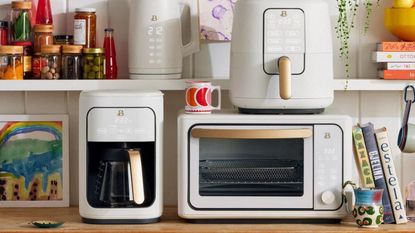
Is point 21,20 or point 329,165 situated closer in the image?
point 329,165

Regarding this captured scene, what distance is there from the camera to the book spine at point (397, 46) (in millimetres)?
2750

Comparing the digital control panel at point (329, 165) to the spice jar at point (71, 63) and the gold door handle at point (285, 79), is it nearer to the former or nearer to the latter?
the gold door handle at point (285, 79)

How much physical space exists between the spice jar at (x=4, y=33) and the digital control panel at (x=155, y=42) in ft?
1.38

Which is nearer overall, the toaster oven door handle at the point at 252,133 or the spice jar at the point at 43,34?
the toaster oven door handle at the point at 252,133

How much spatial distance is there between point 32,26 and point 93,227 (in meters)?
0.67

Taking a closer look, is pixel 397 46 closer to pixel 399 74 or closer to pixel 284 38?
pixel 399 74


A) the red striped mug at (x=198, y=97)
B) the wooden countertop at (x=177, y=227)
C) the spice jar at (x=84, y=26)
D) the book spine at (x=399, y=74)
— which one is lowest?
the wooden countertop at (x=177, y=227)

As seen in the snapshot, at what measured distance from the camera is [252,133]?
253 cm

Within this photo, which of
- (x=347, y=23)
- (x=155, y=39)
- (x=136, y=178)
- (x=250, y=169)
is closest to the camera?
(x=136, y=178)

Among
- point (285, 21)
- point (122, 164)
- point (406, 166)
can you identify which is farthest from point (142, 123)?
point (406, 166)

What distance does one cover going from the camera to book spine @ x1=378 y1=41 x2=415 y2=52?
275 cm

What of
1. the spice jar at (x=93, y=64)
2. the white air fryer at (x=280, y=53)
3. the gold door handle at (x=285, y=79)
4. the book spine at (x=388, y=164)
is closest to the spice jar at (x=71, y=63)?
the spice jar at (x=93, y=64)

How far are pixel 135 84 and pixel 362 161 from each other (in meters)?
0.66

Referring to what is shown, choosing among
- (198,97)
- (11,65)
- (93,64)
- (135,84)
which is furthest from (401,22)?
(11,65)
